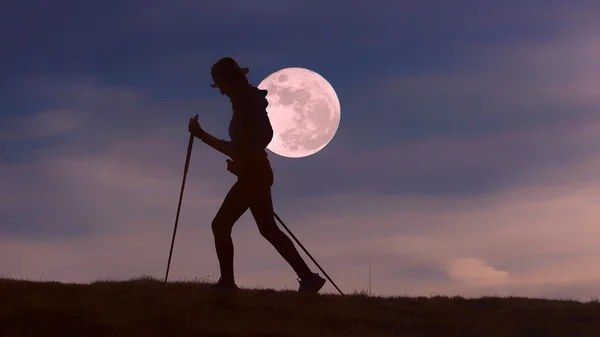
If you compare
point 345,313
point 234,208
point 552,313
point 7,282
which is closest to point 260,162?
point 234,208

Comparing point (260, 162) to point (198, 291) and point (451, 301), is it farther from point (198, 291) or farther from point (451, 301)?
point (451, 301)

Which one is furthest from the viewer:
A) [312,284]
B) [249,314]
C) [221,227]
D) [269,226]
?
[312,284]

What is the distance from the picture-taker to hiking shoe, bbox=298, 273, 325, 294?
12.5 m

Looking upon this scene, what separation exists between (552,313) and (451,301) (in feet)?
5.51

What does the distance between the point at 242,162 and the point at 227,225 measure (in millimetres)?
986

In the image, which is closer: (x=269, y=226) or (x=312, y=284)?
(x=269, y=226)

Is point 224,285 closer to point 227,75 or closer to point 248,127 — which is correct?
point 248,127

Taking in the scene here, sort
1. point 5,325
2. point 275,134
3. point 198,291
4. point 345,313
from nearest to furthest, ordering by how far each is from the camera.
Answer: point 5,325 < point 345,313 < point 198,291 < point 275,134

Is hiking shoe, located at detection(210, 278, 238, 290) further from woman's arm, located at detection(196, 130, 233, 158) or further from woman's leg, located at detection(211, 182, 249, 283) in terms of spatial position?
woman's arm, located at detection(196, 130, 233, 158)

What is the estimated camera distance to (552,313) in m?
12.5

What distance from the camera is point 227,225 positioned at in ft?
40.2

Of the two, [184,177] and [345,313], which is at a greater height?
[184,177]

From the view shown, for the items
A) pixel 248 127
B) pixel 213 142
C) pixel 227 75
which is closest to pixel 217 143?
pixel 213 142

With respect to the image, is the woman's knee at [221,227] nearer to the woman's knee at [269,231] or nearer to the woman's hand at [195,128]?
the woman's knee at [269,231]
